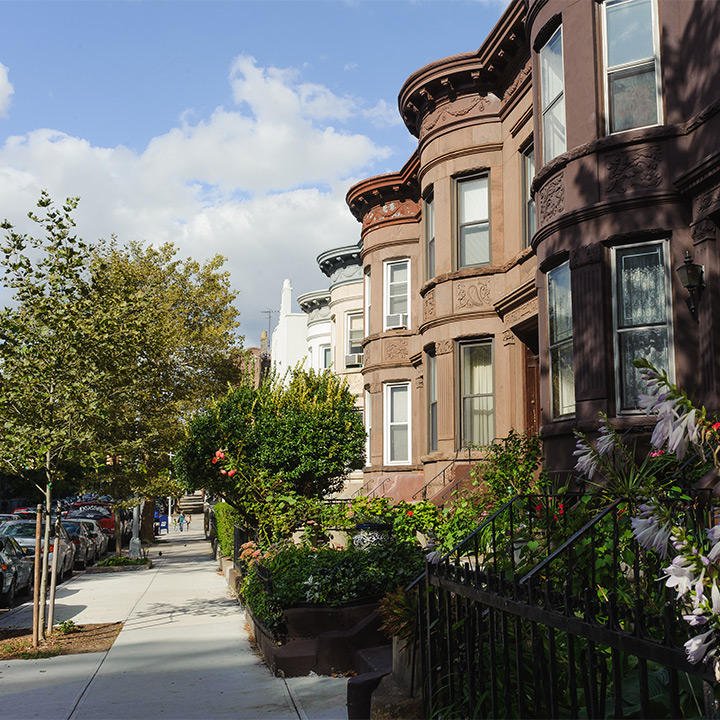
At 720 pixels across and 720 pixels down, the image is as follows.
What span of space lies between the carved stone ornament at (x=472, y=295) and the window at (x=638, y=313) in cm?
578

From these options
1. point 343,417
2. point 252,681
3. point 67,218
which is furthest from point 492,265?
point 252,681

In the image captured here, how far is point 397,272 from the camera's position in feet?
72.4

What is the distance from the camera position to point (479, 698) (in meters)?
4.72

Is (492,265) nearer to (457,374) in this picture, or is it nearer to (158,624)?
(457,374)

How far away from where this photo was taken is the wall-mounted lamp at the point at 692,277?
30.9 ft

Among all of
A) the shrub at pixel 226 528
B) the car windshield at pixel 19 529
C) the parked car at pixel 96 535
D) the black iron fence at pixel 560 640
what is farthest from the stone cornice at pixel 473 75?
the parked car at pixel 96 535

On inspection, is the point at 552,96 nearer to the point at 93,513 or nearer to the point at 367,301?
the point at 367,301

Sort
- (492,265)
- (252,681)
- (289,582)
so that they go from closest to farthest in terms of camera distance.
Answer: (252,681)
(289,582)
(492,265)

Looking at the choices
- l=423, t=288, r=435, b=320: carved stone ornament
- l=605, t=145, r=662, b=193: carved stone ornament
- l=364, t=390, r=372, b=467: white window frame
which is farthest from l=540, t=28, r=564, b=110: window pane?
l=364, t=390, r=372, b=467: white window frame

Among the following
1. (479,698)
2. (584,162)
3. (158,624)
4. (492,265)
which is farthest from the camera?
(492,265)

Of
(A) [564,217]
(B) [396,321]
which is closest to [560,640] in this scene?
(A) [564,217]

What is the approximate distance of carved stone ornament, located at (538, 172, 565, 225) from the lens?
1151cm

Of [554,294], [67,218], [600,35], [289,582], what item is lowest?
[289,582]

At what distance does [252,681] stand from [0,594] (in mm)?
9686
